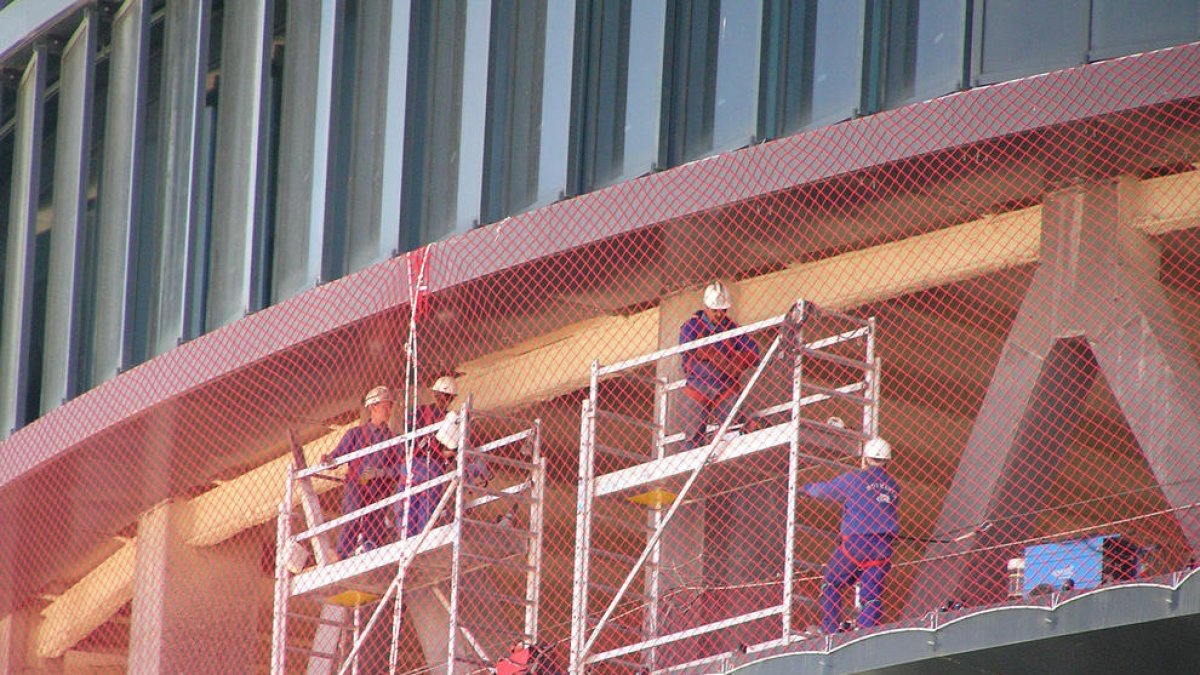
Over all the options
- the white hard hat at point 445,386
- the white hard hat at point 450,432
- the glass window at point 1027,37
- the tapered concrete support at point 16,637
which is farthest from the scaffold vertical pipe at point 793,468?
the tapered concrete support at point 16,637

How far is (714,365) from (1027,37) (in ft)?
12.7

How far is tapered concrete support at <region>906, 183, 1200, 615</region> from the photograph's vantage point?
20.5 metres

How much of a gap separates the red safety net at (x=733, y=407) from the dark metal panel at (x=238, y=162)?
31.9 inches

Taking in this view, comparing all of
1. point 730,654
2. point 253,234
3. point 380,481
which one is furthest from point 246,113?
point 730,654

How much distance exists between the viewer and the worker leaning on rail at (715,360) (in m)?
21.6

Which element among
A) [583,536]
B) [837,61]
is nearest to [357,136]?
[837,61]

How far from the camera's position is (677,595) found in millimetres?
22219

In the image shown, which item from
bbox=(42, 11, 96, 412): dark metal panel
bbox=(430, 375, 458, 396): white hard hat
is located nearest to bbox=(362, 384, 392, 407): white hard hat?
bbox=(430, 375, 458, 396): white hard hat

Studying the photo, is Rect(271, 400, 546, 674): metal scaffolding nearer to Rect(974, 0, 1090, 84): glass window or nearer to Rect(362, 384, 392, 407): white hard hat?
Rect(362, 384, 392, 407): white hard hat

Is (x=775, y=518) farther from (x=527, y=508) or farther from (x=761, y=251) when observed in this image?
(x=527, y=508)

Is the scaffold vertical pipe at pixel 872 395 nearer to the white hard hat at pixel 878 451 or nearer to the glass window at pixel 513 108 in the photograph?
the white hard hat at pixel 878 451

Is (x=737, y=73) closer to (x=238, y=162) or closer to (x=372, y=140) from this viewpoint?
(x=372, y=140)

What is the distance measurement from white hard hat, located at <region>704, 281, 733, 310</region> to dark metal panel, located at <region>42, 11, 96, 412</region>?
996 centimetres

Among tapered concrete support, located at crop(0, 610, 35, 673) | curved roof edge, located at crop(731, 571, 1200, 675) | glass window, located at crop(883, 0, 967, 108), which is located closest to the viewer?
curved roof edge, located at crop(731, 571, 1200, 675)
